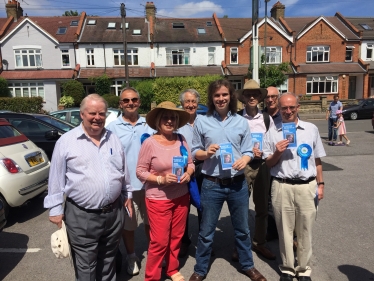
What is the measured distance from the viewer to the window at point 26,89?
28625 millimetres

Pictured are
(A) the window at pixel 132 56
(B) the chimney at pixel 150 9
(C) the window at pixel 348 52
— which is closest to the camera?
(A) the window at pixel 132 56

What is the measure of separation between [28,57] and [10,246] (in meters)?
29.8

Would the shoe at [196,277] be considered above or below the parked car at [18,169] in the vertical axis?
below

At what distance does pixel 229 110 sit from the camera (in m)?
3.25

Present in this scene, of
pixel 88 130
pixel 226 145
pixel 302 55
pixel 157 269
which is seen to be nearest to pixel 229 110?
pixel 226 145

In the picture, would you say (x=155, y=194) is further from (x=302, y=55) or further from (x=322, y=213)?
(x=302, y=55)

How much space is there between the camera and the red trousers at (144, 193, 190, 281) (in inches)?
119

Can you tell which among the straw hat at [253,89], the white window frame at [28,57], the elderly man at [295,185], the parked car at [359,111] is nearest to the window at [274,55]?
the parked car at [359,111]

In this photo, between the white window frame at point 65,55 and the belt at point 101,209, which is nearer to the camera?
the belt at point 101,209

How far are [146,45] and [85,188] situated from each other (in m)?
29.0

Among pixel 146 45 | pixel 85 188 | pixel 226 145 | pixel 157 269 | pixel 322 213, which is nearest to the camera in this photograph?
pixel 85 188

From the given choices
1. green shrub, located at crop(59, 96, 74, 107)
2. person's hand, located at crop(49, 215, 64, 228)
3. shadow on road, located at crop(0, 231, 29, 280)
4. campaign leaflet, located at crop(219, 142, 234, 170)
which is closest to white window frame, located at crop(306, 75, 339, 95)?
green shrub, located at crop(59, 96, 74, 107)

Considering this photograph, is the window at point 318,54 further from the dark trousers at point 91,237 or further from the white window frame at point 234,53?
the dark trousers at point 91,237

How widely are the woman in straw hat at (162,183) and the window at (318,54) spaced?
3119 cm
